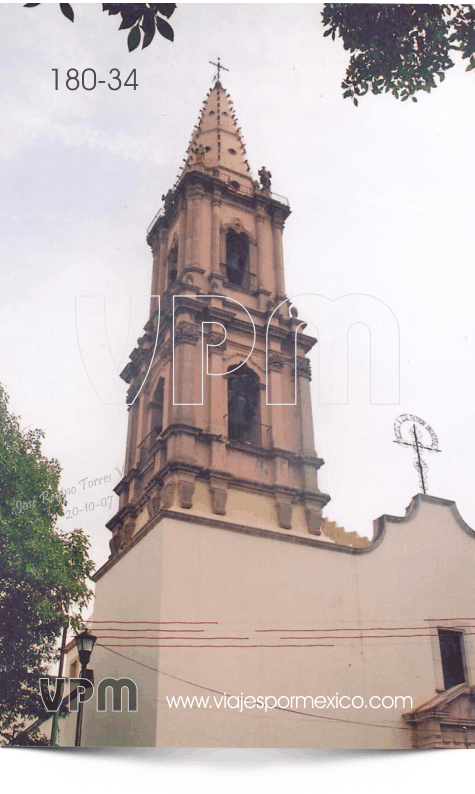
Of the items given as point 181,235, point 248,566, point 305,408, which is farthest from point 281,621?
point 181,235

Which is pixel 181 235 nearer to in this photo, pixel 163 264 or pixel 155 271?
pixel 163 264

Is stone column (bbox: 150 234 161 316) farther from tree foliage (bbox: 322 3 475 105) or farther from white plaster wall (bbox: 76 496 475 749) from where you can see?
tree foliage (bbox: 322 3 475 105)

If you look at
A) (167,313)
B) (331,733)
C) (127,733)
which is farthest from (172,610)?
(167,313)

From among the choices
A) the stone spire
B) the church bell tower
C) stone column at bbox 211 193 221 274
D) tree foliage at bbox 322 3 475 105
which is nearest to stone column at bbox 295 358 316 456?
the church bell tower

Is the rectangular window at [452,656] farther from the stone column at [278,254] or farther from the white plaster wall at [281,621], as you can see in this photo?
the stone column at [278,254]

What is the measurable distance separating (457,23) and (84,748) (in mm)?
9097

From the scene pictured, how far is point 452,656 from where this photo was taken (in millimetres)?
12695

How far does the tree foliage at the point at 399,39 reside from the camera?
8.06 meters

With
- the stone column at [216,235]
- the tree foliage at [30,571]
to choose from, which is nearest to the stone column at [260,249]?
the stone column at [216,235]

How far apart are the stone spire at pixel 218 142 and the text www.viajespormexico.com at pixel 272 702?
11.0 meters

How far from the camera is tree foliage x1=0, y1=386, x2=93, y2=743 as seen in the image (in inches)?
407

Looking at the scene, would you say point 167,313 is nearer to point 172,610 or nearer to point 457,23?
point 172,610

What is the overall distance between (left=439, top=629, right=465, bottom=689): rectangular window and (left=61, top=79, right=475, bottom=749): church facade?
30mm

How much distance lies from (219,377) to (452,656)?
595 cm
